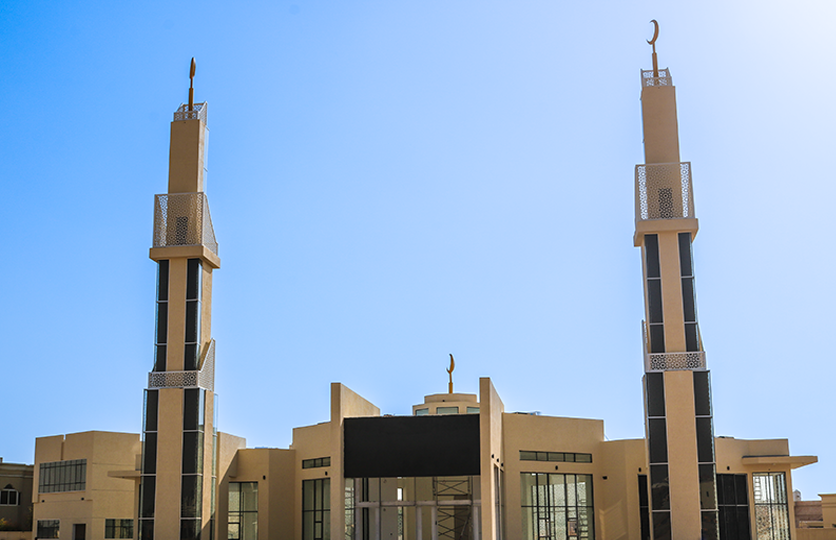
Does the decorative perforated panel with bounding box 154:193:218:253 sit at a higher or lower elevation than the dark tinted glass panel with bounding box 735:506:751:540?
higher

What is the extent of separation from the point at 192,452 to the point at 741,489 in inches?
774

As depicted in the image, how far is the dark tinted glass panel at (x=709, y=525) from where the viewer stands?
1137 inches

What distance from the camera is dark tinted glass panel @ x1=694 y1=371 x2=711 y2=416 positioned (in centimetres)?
2994

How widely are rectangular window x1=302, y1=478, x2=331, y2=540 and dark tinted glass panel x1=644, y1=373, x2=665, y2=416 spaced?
12.1 metres

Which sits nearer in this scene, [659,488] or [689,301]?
[659,488]

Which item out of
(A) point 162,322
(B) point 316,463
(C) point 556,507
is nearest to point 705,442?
(C) point 556,507

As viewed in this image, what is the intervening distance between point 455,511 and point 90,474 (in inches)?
662

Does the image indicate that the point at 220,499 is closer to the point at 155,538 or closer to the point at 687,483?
the point at 155,538

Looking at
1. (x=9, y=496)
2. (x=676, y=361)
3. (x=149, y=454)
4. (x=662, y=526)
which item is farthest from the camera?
(x=9, y=496)

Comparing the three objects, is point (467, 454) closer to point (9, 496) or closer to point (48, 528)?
point (48, 528)

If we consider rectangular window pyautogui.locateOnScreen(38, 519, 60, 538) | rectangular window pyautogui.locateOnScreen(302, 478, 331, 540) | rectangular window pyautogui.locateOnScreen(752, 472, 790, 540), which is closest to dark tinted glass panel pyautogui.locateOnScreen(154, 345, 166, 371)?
rectangular window pyautogui.locateOnScreen(302, 478, 331, 540)

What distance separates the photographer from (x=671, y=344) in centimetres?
3067

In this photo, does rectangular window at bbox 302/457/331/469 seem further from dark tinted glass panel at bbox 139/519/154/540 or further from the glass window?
the glass window

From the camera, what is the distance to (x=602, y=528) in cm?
3291
